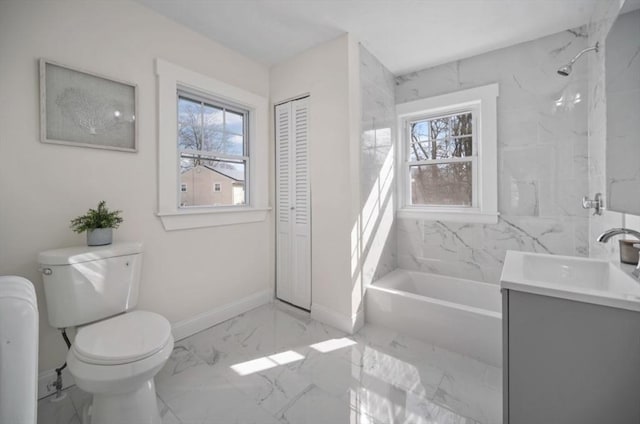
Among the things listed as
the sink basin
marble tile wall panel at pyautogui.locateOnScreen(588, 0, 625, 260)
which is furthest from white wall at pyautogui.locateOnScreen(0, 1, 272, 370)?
the sink basin

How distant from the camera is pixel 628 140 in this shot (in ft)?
4.22

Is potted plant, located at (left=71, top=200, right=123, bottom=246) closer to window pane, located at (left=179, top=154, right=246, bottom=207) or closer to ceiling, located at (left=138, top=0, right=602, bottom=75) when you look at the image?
window pane, located at (left=179, top=154, right=246, bottom=207)

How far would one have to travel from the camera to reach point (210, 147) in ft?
7.79

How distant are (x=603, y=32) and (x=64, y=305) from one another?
11.3 feet

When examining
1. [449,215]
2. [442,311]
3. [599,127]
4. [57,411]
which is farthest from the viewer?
[449,215]

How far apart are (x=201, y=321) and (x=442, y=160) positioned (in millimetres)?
2681

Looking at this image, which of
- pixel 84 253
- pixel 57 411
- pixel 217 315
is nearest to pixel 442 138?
pixel 217 315

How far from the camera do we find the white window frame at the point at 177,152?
1.97 m

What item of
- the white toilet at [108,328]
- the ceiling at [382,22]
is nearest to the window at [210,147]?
the ceiling at [382,22]

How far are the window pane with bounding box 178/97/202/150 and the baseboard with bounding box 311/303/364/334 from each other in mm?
1732

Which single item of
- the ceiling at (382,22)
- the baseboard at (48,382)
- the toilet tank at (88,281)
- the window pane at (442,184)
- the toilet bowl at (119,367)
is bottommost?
the baseboard at (48,382)

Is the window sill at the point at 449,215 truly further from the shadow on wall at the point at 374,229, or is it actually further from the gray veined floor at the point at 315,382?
the gray veined floor at the point at 315,382

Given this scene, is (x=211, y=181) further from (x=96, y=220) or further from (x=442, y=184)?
(x=442, y=184)

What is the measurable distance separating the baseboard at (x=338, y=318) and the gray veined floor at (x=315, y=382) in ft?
0.21
